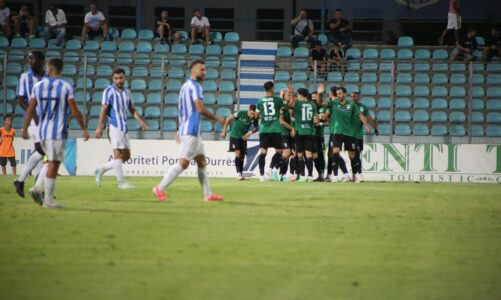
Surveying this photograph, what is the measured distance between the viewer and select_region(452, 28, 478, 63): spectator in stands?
1117 inches

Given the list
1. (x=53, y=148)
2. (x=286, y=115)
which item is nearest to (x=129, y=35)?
(x=286, y=115)

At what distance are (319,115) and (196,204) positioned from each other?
368 inches

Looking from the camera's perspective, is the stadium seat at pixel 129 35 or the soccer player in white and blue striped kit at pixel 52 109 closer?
the soccer player in white and blue striped kit at pixel 52 109

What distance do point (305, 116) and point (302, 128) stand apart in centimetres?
34

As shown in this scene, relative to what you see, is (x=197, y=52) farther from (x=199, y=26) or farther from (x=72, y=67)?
(x=72, y=67)

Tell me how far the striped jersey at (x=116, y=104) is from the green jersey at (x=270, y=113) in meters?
5.54

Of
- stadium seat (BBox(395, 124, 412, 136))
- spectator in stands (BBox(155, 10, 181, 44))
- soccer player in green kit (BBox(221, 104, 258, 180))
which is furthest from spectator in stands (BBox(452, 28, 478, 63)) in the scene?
soccer player in green kit (BBox(221, 104, 258, 180))

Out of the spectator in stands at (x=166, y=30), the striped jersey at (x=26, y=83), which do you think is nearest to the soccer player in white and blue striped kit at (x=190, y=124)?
the striped jersey at (x=26, y=83)

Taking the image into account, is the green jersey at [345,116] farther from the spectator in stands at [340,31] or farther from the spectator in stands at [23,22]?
the spectator in stands at [23,22]

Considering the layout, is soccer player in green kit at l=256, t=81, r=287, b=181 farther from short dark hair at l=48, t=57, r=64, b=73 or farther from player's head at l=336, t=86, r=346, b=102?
short dark hair at l=48, t=57, r=64, b=73

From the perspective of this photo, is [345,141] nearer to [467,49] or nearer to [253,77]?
[253,77]

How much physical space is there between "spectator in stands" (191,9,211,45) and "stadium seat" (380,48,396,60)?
6225 millimetres

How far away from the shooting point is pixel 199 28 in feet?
98.8

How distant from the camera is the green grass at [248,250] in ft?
19.5
